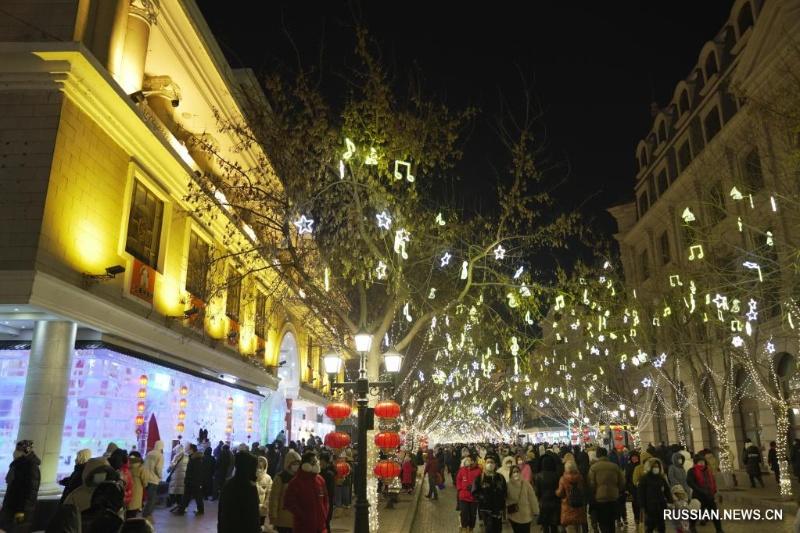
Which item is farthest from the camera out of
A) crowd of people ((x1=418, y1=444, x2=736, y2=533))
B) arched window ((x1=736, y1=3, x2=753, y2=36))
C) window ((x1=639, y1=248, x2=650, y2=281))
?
window ((x1=639, y1=248, x2=650, y2=281))

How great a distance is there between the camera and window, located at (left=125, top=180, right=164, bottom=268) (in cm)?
1440

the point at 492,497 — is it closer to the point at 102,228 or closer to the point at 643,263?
the point at 102,228

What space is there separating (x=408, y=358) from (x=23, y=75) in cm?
3068

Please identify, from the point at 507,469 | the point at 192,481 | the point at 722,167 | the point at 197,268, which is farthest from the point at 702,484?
the point at 722,167

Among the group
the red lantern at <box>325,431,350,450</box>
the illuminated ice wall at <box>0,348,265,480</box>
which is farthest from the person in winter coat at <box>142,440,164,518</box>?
the red lantern at <box>325,431,350,450</box>

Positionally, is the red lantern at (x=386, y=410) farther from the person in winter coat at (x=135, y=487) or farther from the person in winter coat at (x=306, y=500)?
the person in winter coat at (x=306, y=500)

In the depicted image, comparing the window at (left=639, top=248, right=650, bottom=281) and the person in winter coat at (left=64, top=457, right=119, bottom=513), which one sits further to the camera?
the window at (left=639, top=248, right=650, bottom=281)

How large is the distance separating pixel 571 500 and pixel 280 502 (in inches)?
185

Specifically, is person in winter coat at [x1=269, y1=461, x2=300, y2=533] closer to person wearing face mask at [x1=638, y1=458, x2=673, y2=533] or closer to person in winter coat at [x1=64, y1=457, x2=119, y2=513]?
person in winter coat at [x1=64, y1=457, x2=119, y2=513]

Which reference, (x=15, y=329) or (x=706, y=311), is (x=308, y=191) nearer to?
(x=15, y=329)

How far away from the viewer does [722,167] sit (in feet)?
86.1

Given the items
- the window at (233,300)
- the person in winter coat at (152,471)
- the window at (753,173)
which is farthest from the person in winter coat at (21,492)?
the window at (753,173)

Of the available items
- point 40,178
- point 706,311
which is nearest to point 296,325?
point 706,311

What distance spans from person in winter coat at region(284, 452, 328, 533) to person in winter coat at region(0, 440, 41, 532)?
4085mm
